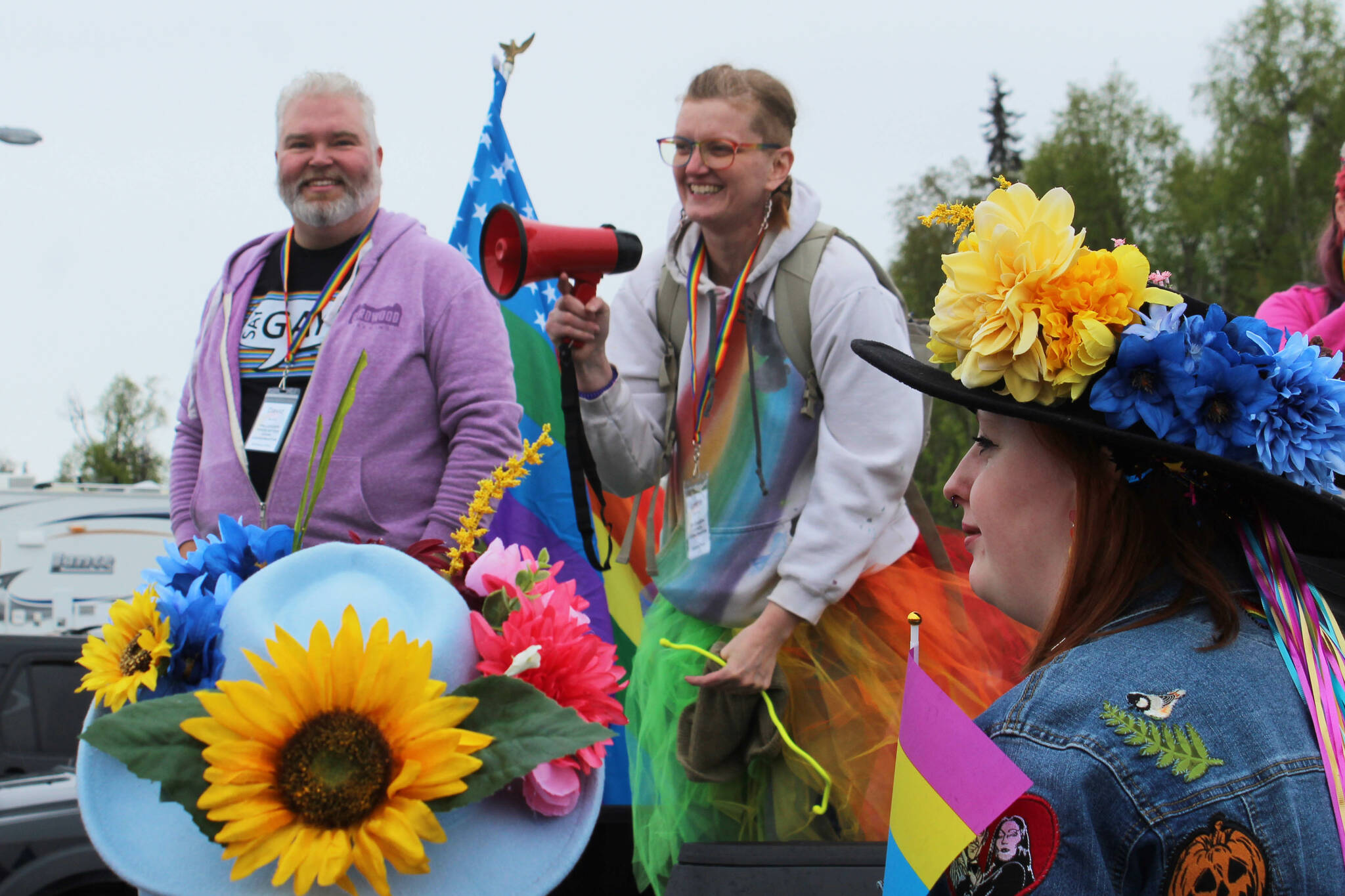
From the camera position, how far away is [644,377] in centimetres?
318

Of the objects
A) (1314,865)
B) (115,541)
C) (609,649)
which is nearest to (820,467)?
(609,649)

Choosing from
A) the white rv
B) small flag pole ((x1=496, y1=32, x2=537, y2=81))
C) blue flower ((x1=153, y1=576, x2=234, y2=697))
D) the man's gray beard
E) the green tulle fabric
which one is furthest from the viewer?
the white rv

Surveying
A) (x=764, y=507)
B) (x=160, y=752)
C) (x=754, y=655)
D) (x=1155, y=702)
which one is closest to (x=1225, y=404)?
(x=1155, y=702)

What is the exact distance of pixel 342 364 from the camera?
9.70ft

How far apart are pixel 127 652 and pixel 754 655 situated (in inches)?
57.7

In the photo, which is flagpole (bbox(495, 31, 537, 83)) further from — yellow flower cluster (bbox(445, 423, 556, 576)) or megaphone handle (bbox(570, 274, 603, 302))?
yellow flower cluster (bbox(445, 423, 556, 576))

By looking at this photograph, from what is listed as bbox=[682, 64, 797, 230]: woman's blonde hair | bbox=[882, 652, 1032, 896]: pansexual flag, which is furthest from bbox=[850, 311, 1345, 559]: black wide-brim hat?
bbox=[682, 64, 797, 230]: woman's blonde hair

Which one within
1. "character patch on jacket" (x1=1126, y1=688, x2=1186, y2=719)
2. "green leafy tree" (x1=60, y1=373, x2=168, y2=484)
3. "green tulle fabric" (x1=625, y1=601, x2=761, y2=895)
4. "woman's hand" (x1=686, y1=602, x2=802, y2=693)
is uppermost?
"character patch on jacket" (x1=1126, y1=688, x2=1186, y2=719)

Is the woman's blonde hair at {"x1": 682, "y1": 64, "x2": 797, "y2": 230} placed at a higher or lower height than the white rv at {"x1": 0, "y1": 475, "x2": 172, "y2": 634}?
higher

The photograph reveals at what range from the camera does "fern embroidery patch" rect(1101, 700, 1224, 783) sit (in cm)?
119

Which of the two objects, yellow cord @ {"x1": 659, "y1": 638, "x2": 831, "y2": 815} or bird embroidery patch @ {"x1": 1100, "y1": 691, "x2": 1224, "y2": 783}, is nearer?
bird embroidery patch @ {"x1": 1100, "y1": 691, "x2": 1224, "y2": 783}

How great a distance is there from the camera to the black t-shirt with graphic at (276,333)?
3027 mm

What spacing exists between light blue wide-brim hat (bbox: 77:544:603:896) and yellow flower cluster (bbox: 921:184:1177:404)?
745mm

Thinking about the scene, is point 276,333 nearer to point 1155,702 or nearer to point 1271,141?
point 1155,702
